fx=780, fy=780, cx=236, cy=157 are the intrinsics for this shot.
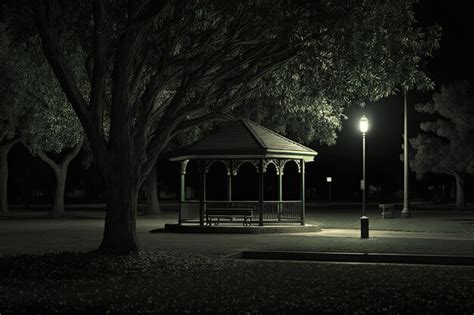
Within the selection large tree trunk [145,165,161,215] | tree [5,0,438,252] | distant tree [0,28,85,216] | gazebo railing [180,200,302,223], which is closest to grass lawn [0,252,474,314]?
tree [5,0,438,252]

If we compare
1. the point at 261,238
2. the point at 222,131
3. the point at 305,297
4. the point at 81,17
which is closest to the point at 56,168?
the point at 222,131

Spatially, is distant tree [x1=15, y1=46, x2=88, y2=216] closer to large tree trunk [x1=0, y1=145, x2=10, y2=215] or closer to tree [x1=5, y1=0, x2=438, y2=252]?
large tree trunk [x1=0, y1=145, x2=10, y2=215]

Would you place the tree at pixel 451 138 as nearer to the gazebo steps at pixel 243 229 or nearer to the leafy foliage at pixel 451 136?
the leafy foliage at pixel 451 136

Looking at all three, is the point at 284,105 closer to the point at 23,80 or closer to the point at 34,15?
the point at 34,15

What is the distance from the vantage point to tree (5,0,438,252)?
56.7 feet

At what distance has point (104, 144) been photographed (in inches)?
697

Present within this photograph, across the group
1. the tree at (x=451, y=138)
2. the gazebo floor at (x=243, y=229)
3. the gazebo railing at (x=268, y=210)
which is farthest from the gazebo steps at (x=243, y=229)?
the tree at (x=451, y=138)

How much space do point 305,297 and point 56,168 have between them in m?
35.9

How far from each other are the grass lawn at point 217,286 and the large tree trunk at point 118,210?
2.25 feet

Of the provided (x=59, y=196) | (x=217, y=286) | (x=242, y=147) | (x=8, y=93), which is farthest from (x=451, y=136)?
(x=217, y=286)

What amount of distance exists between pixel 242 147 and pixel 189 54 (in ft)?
33.0

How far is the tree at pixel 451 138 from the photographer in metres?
61.1

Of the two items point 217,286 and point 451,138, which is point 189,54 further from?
point 451,138

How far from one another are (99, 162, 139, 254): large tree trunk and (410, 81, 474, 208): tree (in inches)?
1797
